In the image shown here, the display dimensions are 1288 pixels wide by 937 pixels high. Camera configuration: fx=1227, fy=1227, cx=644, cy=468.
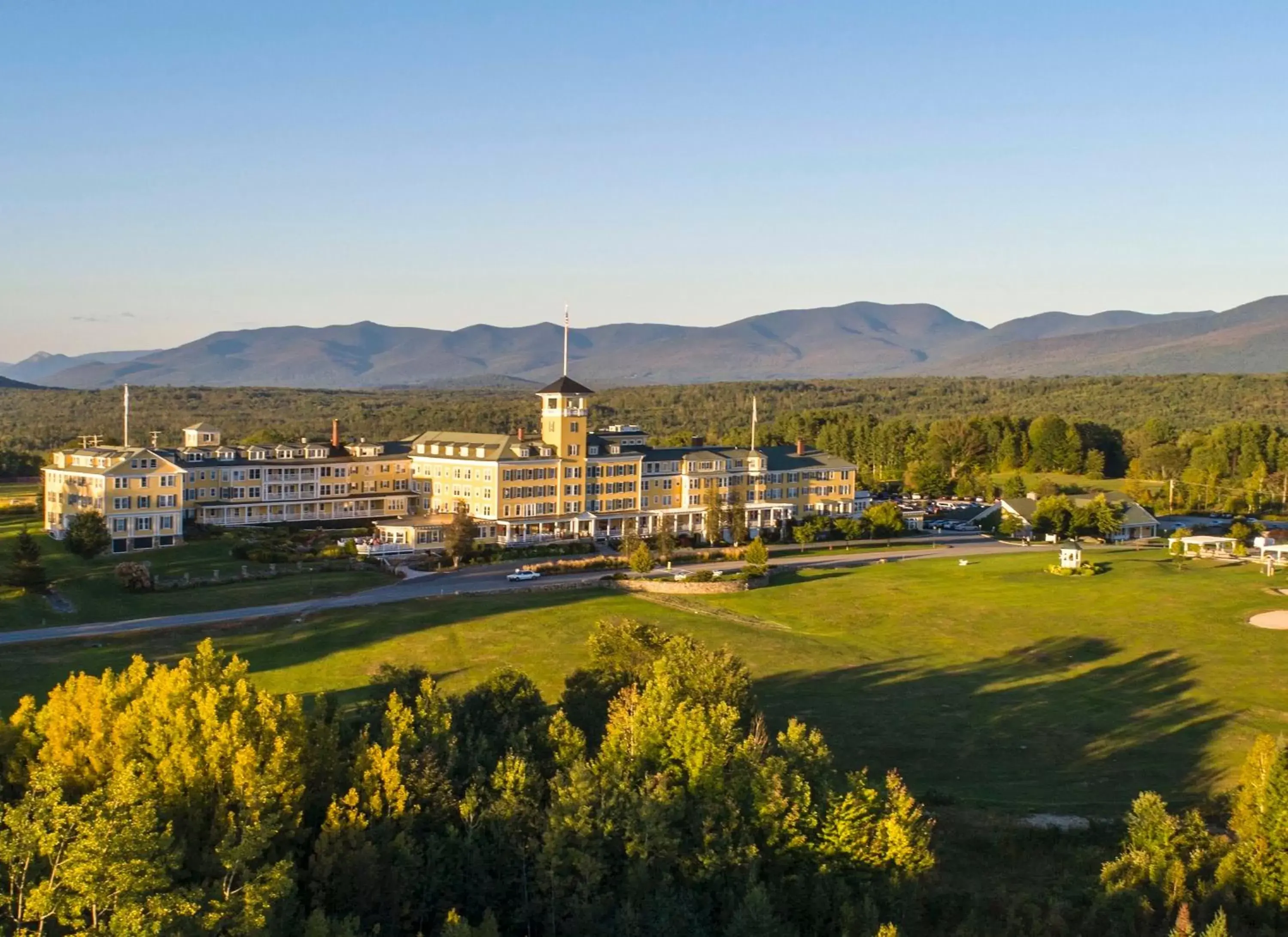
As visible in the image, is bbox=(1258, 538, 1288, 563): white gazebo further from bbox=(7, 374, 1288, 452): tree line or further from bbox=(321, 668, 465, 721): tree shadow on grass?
bbox=(7, 374, 1288, 452): tree line

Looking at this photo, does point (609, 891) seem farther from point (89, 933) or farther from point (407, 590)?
point (407, 590)

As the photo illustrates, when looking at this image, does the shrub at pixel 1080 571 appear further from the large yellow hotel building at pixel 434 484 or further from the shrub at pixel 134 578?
the shrub at pixel 134 578

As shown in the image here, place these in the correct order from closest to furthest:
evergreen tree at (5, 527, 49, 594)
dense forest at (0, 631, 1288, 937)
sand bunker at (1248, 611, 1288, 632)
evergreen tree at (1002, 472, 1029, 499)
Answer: dense forest at (0, 631, 1288, 937)
evergreen tree at (5, 527, 49, 594)
sand bunker at (1248, 611, 1288, 632)
evergreen tree at (1002, 472, 1029, 499)

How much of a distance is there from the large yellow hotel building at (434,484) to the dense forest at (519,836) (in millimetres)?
43997

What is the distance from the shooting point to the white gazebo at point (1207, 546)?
7706 centimetres

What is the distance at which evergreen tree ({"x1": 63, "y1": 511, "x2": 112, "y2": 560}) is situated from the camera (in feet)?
200

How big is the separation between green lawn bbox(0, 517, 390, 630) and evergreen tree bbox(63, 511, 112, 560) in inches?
23.9

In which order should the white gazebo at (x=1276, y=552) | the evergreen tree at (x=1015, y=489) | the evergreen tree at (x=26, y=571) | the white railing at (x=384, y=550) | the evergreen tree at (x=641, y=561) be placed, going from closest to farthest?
the evergreen tree at (x=26, y=571)
the evergreen tree at (x=641, y=561)
the white railing at (x=384, y=550)
the white gazebo at (x=1276, y=552)
the evergreen tree at (x=1015, y=489)

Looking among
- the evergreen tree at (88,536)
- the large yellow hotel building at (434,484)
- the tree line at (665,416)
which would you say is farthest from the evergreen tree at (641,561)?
the tree line at (665,416)

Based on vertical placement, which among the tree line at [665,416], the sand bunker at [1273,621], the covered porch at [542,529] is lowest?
the sand bunker at [1273,621]

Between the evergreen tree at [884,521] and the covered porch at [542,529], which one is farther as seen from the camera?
the evergreen tree at [884,521]

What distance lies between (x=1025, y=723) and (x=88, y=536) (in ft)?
148

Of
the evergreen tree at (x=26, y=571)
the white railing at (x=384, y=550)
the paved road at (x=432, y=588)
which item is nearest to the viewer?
the paved road at (x=432, y=588)

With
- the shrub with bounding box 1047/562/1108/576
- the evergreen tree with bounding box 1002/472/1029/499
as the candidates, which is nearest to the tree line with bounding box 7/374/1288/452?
the evergreen tree with bounding box 1002/472/1029/499
